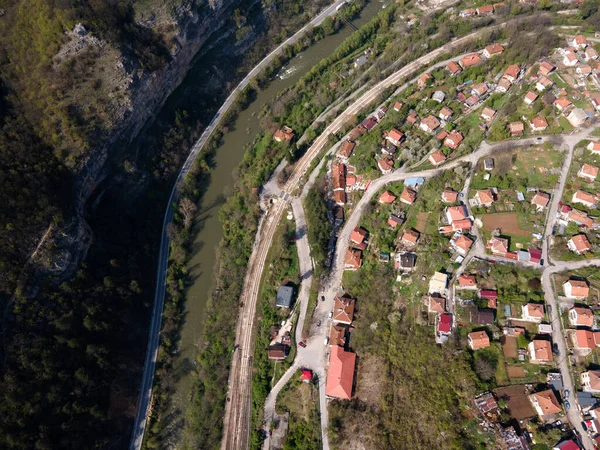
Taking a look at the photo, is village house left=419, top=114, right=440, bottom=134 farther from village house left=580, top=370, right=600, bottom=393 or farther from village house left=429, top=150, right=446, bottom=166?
village house left=580, top=370, right=600, bottom=393

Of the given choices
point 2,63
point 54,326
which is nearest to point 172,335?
point 54,326

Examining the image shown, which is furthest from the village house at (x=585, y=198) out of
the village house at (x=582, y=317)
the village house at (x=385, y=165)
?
the village house at (x=385, y=165)

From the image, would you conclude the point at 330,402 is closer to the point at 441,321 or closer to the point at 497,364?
the point at 441,321

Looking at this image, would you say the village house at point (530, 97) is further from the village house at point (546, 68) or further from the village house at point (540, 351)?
the village house at point (540, 351)

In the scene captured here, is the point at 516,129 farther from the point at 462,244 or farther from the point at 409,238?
the point at 409,238

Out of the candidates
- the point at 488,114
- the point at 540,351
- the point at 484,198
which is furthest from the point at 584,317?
the point at 488,114

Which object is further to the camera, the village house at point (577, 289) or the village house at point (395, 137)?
the village house at point (395, 137)

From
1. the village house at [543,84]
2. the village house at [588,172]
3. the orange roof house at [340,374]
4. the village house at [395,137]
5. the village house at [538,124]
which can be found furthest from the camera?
the village house at [543,84]

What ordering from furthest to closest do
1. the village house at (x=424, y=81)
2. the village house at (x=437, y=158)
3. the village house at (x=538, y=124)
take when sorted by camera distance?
the village house at (x=424, y=81)
the village house at (x=538, y=124)
the village house at (x=437, y=158)
